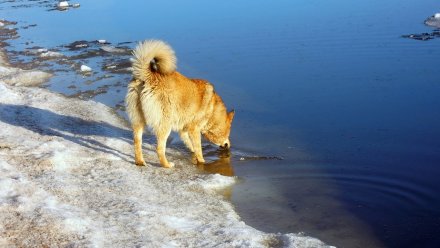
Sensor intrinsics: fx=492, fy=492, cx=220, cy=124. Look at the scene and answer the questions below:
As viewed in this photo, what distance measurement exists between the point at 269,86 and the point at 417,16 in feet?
33.4

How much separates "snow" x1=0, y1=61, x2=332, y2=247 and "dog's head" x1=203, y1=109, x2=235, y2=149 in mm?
818

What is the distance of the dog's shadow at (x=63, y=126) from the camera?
928 centimetres

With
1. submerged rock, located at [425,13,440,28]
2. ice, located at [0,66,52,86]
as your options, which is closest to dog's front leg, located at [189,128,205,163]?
ice, located at [0,66,52,86]

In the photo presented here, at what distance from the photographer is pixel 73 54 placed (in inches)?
739

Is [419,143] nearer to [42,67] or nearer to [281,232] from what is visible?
[281,232]

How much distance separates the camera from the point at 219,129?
30.9ft

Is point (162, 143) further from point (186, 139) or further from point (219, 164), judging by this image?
point (219, 164)

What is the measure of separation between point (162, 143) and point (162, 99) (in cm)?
79

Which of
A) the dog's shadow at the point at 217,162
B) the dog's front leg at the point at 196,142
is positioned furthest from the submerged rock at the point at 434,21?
the dog's front leg at the point at 196,142

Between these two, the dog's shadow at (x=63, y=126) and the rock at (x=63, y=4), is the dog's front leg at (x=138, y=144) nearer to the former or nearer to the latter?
the dog's shadow at (x=63, y=126)

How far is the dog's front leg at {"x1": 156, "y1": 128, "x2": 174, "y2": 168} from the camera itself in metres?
8.13

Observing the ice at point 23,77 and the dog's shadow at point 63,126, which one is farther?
the ice at point 23,77

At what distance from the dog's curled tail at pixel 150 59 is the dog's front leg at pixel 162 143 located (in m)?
0.93

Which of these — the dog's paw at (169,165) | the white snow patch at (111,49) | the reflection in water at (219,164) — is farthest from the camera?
the white snow patch at (111,49)
